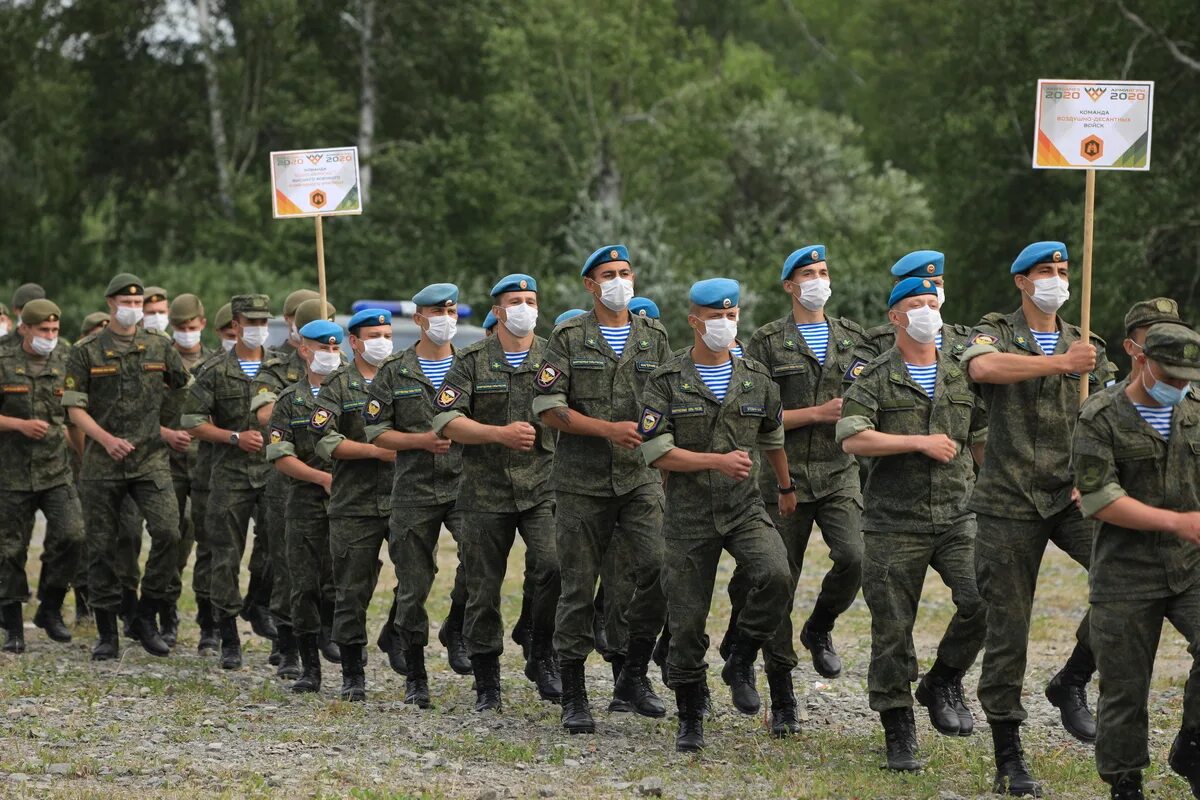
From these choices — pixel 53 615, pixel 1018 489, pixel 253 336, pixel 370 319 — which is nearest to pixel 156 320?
pixel 253 336

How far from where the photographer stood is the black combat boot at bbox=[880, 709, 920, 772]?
9.20 meters

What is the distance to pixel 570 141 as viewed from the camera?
1634 inches

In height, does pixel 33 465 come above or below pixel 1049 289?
below

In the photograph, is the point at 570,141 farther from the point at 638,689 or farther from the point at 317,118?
the point at 638,689

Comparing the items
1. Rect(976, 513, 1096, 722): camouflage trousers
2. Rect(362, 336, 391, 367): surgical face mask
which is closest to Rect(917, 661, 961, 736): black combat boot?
Rect(976, 513, 1096, 722): camouflage trousers

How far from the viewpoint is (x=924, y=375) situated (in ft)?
30.8

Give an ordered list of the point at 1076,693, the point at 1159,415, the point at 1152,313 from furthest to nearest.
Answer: the point at 1076,693, the point at 1152,313, the point at 1159,415

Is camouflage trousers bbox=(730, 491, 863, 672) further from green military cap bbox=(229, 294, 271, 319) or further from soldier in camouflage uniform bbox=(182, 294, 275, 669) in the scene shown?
green military cap bbox=(229, 294, 271, 319)

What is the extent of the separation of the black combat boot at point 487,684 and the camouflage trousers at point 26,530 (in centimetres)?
409

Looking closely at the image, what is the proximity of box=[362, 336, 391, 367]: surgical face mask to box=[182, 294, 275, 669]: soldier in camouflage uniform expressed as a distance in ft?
5.51

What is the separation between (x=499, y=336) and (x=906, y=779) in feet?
11.5

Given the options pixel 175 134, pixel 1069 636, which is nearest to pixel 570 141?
pixel 175 134

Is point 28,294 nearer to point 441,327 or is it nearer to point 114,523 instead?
point 114,523

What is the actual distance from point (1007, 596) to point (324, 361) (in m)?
4.94
